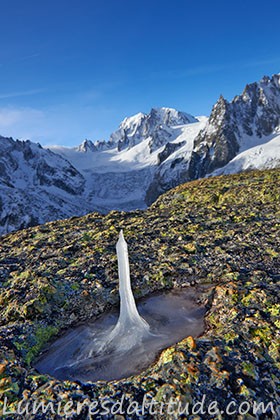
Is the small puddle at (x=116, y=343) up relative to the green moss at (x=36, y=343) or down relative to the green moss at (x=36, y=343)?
down

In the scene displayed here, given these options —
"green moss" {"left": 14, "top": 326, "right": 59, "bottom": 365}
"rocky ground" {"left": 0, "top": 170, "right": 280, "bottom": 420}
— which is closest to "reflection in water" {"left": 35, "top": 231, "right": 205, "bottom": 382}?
"green moss" {"left": 14, "top": 326, "right": 59, "bottom": 365}

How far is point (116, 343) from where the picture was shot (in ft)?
23.9

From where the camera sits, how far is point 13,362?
6.21 m

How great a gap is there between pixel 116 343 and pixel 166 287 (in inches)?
102

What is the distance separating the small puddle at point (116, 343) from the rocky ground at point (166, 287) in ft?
1.02

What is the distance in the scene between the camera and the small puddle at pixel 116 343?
6.57m

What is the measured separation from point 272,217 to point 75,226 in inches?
321

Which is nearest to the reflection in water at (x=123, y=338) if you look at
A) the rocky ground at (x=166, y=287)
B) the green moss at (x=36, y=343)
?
the green moss at (x=36, y=343)

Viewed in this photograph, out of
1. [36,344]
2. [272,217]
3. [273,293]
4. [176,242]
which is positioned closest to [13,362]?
[36,344]

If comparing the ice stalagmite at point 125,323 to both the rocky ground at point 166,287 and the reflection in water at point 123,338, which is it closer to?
the reflection in water at point 123,338

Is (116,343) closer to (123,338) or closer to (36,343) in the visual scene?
(123,338)

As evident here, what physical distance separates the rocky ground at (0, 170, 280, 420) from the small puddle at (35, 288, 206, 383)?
0.31 m

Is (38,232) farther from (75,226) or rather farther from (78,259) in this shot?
(78,259)

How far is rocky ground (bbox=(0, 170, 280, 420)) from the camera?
216 inches
